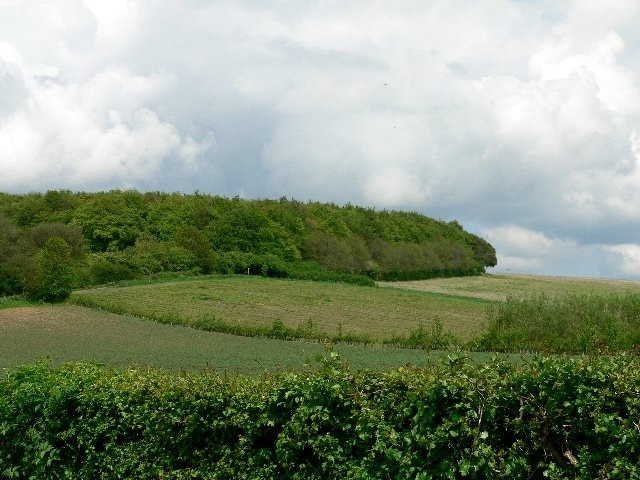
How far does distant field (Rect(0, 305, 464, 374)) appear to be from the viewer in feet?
91.5

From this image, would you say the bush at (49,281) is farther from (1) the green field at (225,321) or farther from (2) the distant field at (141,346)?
(2) the distant field at (141,346)

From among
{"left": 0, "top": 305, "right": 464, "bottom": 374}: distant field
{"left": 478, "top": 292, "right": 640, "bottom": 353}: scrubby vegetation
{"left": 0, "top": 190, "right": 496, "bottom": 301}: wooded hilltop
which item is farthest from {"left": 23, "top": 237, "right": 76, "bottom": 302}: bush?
{"left": 478, "top": 292, "right": 640, "bottom": 353}: scrubby vegetation

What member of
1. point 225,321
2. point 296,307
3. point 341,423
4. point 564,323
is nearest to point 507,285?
point 296,307

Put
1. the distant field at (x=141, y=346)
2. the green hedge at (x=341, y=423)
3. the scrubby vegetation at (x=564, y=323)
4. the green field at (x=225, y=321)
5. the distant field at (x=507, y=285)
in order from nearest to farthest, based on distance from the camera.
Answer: the green hedge at (x=341, y=423) → the distant field at (x=141, y=346) → the green field at (x=225, y=321) → the scrubby vegetation at (x=564, y=323) → the distant field at (x=507, y=285)

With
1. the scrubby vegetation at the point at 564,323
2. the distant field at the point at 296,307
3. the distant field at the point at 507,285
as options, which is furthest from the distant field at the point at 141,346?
the distant field at the point at 507,285

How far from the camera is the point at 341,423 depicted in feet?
26.1

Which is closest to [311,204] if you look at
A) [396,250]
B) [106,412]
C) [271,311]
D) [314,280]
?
[396,250]

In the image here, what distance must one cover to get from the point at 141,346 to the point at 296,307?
69.3 feet

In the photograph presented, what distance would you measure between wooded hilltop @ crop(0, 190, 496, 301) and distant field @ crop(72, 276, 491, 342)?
35.1 feet

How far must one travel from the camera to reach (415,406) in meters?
7.50

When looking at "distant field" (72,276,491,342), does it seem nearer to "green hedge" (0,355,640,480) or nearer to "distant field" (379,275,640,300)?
"distant field" (379,275,640,300)

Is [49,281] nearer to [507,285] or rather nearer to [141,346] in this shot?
[141,346]

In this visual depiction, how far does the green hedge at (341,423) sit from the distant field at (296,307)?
28.6 metres

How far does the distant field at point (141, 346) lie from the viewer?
1098 inches
